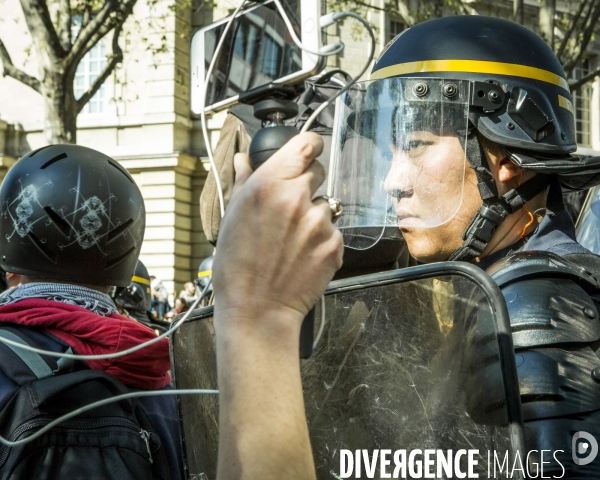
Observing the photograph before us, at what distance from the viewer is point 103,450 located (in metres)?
2.28

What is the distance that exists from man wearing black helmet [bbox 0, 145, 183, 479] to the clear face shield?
→ 78 cm

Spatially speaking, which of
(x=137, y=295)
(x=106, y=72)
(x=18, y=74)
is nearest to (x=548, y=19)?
(x=106, y=72)

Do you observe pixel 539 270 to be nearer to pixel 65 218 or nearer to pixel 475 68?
pixel 475 68

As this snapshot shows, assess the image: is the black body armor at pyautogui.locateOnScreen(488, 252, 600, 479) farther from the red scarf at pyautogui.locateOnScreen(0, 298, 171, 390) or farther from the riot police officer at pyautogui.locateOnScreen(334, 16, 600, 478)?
the red scarf at pyautogui.locateOnScreen(0, 298, 171, 390)

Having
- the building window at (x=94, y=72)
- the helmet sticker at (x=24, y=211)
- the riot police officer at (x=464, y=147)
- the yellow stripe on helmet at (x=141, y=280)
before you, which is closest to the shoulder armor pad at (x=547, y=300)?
the riot police officer at (x=464, y=147)

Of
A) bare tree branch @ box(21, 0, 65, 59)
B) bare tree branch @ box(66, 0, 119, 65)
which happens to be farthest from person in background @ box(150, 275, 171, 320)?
bare tree branch @ box(21, 0, 65, 59)

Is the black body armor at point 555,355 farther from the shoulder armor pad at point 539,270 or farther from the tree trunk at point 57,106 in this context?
the tree trunk at point 57,106

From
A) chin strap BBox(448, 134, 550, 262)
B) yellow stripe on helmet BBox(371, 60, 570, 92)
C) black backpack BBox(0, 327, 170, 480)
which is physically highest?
yellow stripe on helmet BBox(371, 60, 570, 92)

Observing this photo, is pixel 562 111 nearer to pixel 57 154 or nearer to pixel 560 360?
pixel 560 360

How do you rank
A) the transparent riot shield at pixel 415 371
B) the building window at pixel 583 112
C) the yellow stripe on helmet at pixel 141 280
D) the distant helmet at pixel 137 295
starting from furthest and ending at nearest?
the building window at pixel 583 112
the yellow stripe on helmet at pixel 141 280
the distant helmet at pixel 137 295
the transparent riot shield at pixel 415 371

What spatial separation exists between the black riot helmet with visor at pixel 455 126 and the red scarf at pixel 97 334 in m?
0.73

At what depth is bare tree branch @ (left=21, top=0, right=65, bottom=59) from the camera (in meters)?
10.4

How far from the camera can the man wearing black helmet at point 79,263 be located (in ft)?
8.30

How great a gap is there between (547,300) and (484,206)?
678 millimetres
